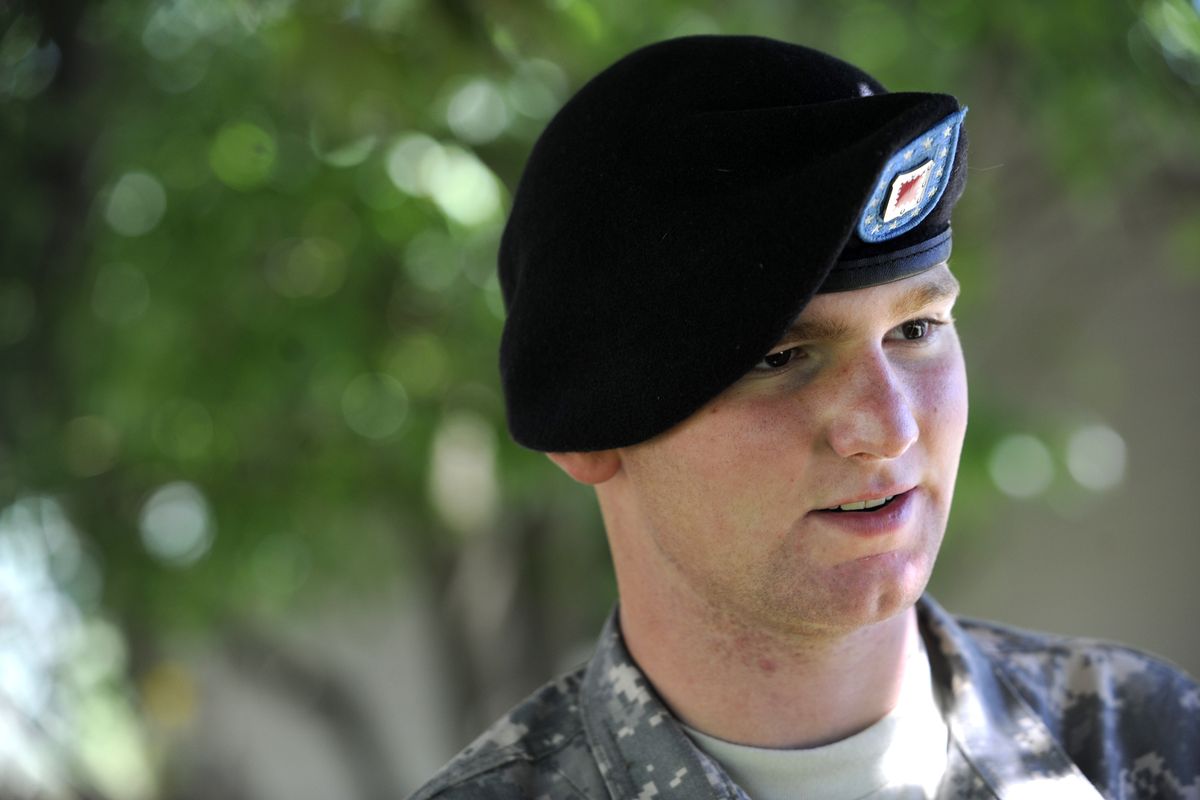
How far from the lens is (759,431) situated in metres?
1.36

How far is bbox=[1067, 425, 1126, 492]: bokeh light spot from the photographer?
4.20m

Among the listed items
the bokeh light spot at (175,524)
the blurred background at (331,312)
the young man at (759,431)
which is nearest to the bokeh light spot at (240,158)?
the blurred background at (331,312)

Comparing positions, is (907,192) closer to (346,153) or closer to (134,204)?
(346,153)

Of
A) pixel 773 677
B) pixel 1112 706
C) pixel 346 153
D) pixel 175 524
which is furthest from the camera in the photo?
pixel 175 524

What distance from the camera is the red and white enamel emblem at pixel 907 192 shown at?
1.33 m

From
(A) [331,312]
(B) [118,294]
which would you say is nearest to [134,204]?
(B) [118,294]

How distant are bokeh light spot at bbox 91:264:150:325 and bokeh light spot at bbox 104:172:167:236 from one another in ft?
0.37

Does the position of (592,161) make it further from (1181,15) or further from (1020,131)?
(1020,131)

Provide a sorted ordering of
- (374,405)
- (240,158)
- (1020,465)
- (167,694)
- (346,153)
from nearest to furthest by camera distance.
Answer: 1. (346,153)
2. (240,158)
3. (374,405)
4. (1020,465)
5. (167,694)

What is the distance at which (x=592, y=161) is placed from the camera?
145 cm

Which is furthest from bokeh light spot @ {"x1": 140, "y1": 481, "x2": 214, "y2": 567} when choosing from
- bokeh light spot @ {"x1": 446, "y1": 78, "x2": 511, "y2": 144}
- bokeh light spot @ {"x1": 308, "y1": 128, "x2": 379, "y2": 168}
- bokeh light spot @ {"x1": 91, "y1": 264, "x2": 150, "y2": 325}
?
bokeh light spot @ {"x1": 446, "y1": 78, "x2": 511, "y2": 144}

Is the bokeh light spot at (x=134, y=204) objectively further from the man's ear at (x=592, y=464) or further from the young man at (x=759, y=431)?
the man's ear at (x=592, y=464)

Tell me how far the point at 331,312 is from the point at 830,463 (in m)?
2.38

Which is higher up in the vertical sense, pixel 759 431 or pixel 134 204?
pixel 759 431
